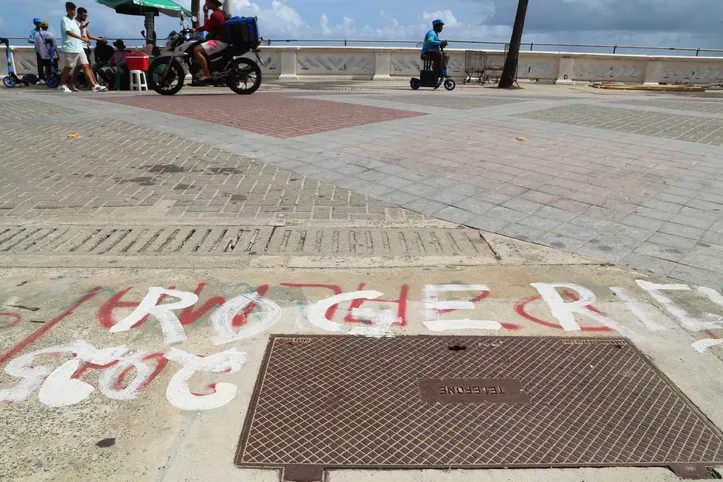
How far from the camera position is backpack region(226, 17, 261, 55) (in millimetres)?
11922

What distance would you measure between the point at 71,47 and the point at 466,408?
13.7 meters

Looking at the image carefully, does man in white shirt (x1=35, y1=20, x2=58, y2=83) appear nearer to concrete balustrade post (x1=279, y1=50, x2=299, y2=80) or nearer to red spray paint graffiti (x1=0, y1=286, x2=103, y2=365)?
concrete balustrade post (x1=279, y1=50, x2=299, y2=80)

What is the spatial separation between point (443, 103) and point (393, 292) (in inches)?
375

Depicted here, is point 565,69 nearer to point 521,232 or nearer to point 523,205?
point 523,205

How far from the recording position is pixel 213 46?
12.2 metres

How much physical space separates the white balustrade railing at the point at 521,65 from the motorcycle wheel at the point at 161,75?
7.22 meters

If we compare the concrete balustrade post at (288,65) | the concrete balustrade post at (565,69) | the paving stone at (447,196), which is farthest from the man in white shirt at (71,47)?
the concrete balustrade post at (565,69)

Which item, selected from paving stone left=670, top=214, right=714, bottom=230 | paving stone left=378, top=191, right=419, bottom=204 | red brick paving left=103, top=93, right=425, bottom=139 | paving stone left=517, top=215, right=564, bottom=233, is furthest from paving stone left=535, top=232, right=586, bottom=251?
red brick paving left=103, top=93, right=425, bottom=139

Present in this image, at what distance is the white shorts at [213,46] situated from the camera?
40.0 feet

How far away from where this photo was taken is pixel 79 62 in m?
13.4

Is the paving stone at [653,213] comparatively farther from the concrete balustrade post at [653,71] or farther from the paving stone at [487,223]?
the concrete balustrade post at [653,71]

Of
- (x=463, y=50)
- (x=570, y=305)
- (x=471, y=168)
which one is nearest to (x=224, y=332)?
(x=570, y=305)

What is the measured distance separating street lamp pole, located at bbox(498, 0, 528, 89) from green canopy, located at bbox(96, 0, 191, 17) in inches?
432

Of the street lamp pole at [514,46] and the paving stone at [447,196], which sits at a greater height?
the street lamp pole at [514,46]
